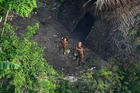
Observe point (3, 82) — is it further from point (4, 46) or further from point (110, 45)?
point (110, 45)

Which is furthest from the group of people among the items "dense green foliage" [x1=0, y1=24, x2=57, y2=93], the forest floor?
"dense green foliage" [x1=0, y1=24, x2=57, y2=93]

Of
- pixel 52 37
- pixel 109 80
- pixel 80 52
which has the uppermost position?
pixel 52 37

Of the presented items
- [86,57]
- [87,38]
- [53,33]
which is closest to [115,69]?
[86,57]

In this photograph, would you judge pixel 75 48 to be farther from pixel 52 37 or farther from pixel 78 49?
pixel 52 37

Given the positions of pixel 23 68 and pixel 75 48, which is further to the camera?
pixel 75 48

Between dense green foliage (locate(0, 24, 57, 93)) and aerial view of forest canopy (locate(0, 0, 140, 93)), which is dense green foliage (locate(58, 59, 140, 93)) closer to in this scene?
aerial view of forest canopy (locate(0, 0, 140, 93))

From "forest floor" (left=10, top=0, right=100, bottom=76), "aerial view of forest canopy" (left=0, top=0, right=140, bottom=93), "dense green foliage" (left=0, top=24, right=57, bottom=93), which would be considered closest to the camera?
"dense green foliage" (left=0, top=24, right=57, bottom=93)

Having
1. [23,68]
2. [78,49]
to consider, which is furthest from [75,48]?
[23,68]

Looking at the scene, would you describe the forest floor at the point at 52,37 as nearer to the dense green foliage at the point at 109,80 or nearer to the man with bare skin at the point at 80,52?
the man with bare skin at the point at 80,52
